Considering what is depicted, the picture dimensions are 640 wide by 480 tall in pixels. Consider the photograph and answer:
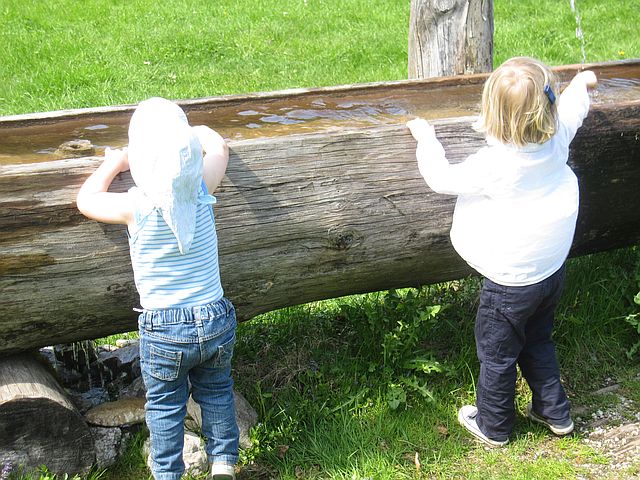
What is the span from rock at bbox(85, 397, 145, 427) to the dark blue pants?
1.45m

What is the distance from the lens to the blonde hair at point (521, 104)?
9.12 feet

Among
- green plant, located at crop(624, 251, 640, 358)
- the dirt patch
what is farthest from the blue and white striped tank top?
green plant, located at crop(624, 251, 640, 358)

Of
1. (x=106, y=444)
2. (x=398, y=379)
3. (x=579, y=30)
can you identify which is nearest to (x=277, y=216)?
(x=398, y=379)

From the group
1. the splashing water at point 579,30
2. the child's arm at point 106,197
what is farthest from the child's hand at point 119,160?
the splashing water at point 579,30

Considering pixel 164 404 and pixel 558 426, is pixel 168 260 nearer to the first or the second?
pixel 164 404

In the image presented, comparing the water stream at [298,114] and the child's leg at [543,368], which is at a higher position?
the water stream at [298,114]

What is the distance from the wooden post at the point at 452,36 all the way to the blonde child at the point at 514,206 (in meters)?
1.51

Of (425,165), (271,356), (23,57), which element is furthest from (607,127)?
(23,57)

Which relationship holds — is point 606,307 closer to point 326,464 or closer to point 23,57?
point 326,464

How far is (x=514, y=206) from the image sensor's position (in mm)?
2941

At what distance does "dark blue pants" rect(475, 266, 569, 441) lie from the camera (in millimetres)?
3062

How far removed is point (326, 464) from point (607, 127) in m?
1.89

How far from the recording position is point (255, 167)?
301cm

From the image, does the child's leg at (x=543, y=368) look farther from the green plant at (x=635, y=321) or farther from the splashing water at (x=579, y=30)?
the splashing water at (x=579, y=30)
